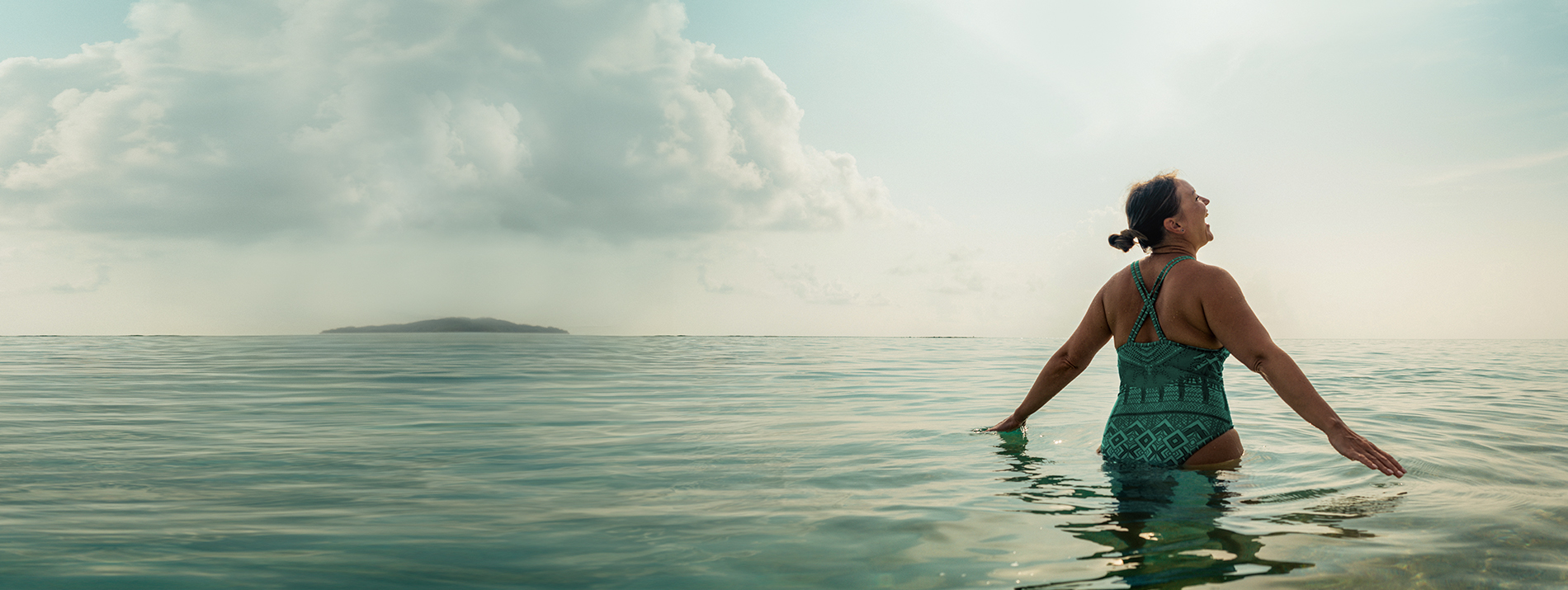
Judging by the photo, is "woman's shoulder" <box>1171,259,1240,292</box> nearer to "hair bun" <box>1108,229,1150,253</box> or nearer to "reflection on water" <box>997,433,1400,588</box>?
"hair bun" <box>1108,229,1150,253</box>

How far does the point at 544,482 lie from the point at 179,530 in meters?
1.83

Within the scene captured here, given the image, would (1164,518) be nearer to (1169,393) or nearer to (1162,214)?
(1169,393)

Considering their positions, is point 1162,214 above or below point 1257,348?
above

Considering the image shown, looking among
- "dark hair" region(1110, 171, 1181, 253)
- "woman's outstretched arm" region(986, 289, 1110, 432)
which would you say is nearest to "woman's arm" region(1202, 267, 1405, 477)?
"dark hair" region(1110, 171, 1181, 253)

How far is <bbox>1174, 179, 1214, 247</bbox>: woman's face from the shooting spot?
4316 millimetres

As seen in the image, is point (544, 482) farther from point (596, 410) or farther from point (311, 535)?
point (596, 410)

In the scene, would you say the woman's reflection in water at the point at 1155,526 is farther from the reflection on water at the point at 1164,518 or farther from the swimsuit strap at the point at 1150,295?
the swimsuit strap at the point at 1150,295

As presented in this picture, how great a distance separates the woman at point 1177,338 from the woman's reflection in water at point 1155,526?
203 mm

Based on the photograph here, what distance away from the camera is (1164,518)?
3.51 m

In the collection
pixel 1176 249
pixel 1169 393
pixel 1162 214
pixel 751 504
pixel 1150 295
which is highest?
pixel 1162 214

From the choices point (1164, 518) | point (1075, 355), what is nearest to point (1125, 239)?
point (1075, 355)

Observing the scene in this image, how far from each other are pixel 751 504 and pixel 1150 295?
2.56m

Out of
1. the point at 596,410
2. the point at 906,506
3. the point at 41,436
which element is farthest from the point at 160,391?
the point at 906,506

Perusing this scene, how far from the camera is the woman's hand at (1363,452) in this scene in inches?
143
